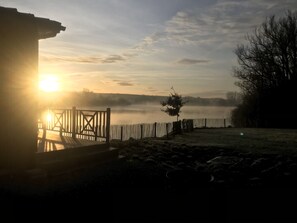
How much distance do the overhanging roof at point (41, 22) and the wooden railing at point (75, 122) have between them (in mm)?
3443

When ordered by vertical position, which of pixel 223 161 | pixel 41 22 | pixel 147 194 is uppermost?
pixel 41 22

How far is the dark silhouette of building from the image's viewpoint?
872 centimetres

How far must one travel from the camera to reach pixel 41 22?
9.52 meters

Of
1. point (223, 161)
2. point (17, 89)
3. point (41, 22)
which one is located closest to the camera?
point (17, 89)

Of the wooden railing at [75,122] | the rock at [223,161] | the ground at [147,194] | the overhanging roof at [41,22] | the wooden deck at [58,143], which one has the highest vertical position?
the overhanging roof at [41,22]

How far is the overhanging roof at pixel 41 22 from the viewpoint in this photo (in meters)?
8.56

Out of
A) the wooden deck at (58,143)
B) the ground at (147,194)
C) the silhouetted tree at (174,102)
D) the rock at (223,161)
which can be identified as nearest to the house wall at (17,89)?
the ground at (147,194)

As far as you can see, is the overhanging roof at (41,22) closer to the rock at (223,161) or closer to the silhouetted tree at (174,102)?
the rock at (223,161)

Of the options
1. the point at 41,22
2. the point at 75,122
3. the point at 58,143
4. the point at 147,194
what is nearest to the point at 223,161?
→ the point at 147,194

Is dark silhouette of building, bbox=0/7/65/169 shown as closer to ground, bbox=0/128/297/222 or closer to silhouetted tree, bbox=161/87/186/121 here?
ground, bbox=0/128/297/222

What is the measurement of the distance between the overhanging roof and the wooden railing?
3.44 m

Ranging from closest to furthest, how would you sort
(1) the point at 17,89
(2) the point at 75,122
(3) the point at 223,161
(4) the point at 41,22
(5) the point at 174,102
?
(1) the point at 17,89 < (4) the point at 41,22 < (2) the point at 75,122 < (3) the point at 223,161 < (5) the point at 174,102

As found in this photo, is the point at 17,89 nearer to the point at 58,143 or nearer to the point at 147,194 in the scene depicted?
the point at 58,143

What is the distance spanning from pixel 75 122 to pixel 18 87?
4764mm
